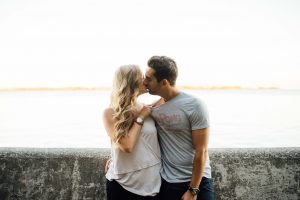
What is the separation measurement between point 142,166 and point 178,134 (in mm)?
436

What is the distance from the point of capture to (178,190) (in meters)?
2.65

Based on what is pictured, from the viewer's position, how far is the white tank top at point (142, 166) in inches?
103

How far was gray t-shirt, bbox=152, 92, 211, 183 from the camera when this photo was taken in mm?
2623

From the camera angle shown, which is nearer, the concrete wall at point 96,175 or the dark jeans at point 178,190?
the dark jeans at point 178,190

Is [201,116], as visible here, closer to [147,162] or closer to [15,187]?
[147,162]

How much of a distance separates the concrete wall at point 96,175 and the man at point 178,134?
0.80 meters

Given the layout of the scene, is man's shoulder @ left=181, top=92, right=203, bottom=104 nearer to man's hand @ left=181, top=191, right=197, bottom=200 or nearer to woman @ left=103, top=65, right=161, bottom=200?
woman @ left=103, top=65, right=161, bottom=200

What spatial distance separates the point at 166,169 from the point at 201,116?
599 millimetres

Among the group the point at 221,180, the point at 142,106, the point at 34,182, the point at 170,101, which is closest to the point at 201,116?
the point at 170,101

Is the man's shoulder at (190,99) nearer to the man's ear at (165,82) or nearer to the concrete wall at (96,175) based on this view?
the man's ear at (165,82)

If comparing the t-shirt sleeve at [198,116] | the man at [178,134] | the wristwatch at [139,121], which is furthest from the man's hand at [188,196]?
the wristwatch at [139,121]

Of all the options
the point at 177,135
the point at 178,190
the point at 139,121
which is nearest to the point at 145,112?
the point at 139,121

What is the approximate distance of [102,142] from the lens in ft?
48.4

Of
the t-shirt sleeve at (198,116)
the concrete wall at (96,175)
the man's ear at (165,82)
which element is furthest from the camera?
the concrete wall at (96,175)
